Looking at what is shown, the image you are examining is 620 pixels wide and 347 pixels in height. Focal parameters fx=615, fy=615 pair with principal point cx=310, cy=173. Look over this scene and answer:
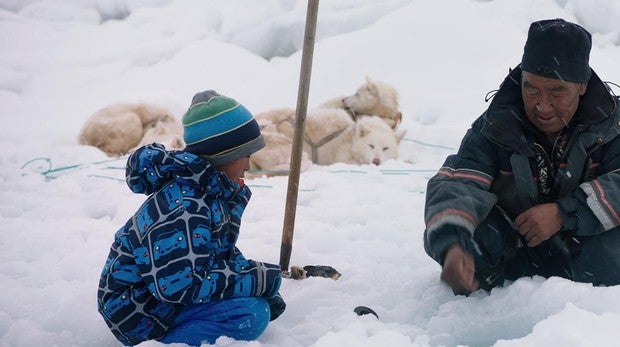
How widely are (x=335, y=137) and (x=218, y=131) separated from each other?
14.0 ft

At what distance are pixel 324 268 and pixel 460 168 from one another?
0.80m

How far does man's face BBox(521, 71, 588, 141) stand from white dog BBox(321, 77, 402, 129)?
441 centimetres

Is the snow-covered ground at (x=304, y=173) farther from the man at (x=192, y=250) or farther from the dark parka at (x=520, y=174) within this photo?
the dark parka at (x=520, y=174)

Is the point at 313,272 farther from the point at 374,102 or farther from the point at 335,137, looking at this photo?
the point at 374,102

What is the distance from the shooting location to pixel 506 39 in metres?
8.59

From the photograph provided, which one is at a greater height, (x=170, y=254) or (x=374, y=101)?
(x=170, y=254)

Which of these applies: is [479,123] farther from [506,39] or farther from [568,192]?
[506,39]

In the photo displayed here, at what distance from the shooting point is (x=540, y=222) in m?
2.11

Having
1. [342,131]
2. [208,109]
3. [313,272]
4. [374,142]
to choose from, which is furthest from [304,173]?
[208,109]

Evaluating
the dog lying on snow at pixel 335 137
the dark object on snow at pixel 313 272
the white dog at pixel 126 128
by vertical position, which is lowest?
the white dog at pixel 126 128

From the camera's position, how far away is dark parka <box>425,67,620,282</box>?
2078 millimetres

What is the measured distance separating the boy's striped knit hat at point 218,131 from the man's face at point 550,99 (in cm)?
99

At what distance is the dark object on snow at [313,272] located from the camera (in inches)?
106

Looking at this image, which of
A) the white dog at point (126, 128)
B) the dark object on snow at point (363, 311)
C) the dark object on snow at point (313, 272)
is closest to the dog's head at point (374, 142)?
the white dog at point (126, 128)
